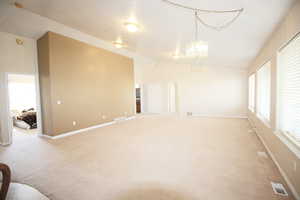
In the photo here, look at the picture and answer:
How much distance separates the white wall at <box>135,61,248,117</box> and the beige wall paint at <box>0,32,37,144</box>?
15.1 feet

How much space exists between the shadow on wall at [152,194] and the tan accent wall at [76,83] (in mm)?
3398

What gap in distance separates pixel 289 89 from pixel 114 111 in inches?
217

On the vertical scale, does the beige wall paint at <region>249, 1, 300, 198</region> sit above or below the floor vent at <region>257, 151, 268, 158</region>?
above

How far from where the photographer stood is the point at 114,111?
6098 millimetres

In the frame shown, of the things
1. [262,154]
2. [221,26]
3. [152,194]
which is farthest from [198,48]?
[152,194]

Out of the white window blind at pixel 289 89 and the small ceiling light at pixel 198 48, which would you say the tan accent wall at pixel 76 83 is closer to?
the small ceiling light at pixel 198 48

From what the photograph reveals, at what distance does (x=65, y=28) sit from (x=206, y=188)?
16.3ft

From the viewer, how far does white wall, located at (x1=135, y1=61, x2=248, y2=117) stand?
22.1 feet

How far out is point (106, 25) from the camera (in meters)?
3.61

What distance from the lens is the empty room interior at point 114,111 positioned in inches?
71.3

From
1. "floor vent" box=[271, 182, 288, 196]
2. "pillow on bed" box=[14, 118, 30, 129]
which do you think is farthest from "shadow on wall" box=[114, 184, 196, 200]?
"pillow on bed" box=[14, 118, 30, 129]

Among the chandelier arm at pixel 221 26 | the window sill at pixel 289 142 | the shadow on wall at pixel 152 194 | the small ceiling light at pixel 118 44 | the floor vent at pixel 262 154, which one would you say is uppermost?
the small ceiling light at pixel 118 44

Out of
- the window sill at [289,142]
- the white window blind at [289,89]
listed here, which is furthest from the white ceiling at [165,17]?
the window sill at [289,142]

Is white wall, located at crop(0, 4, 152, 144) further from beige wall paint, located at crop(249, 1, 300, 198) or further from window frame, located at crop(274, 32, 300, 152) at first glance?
window frame, located at crop(274, 32, 300, 152)
